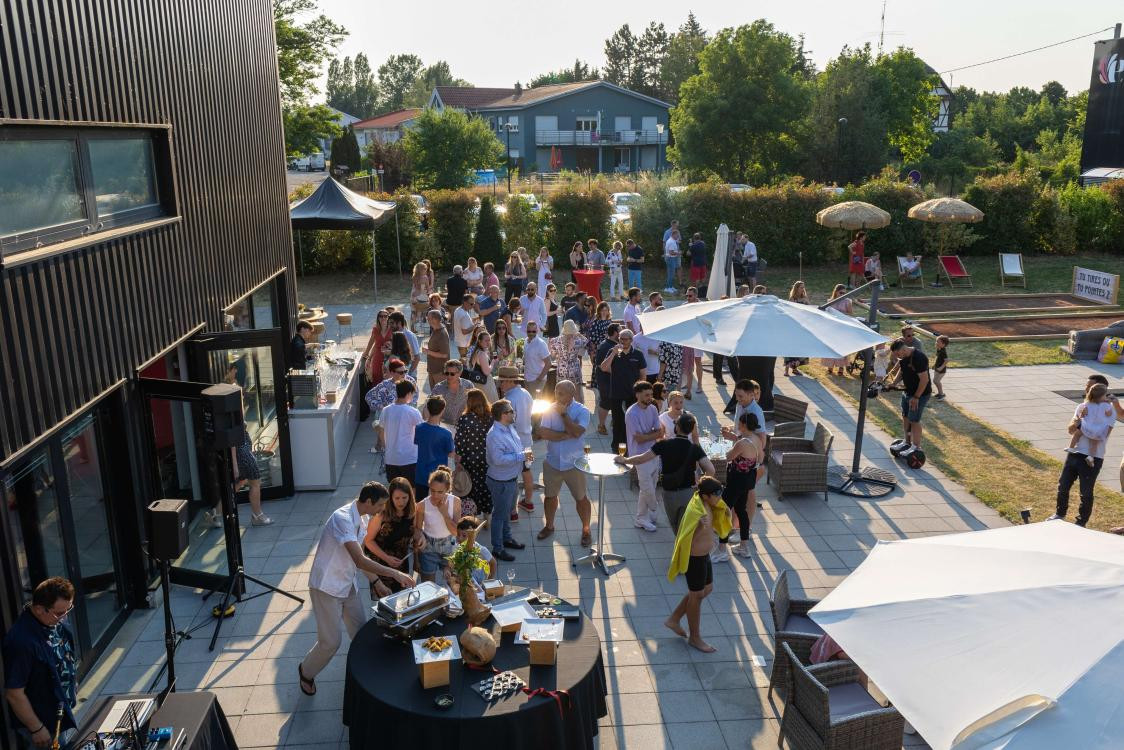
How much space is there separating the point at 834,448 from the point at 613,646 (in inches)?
231

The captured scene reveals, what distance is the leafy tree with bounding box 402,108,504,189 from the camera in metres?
42.2

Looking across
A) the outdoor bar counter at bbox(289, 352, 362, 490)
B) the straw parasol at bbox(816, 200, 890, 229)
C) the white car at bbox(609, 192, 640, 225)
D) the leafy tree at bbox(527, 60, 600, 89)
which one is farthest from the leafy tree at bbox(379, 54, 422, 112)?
the outdoor bar counter at bbox(289, 352, 362, 490)

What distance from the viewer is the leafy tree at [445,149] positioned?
42219 millimetres

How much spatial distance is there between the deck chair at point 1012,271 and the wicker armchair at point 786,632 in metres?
20.2

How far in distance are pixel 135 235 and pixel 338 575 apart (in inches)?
145

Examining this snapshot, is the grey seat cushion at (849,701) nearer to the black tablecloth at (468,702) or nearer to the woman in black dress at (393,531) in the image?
the black tablecloth at (468,702)

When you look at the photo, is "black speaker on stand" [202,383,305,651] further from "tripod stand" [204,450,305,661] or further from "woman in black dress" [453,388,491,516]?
"woman in black dress" [453,388,491,516]

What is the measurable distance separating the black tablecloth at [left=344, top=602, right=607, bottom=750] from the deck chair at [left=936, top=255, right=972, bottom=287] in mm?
21359

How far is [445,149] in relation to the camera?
4234 centimetres

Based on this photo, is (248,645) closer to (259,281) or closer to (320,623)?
(320,623)

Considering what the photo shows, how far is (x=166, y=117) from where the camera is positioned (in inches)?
336

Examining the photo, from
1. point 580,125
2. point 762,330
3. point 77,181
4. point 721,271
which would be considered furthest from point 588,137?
point 77,181

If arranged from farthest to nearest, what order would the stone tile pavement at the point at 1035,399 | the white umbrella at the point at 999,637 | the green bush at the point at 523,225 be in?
the green bush at the point at 523,225, the stone tile pavement at the point at 1035,399, the white umbrella at the point at 999,637

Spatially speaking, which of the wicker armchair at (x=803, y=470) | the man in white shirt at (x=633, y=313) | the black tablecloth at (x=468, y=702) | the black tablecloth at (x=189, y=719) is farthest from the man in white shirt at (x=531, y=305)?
the black tablecloth at (x=189, y=719)
